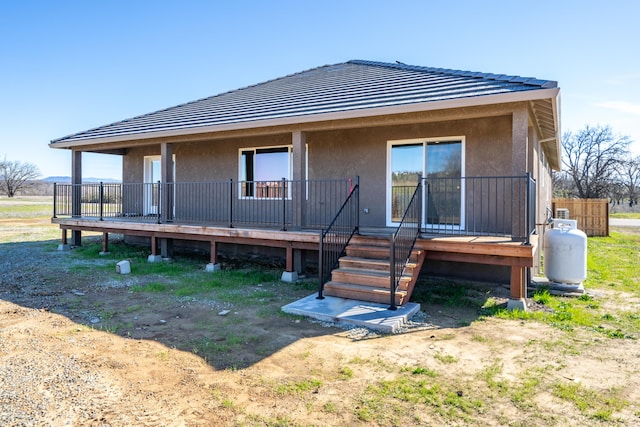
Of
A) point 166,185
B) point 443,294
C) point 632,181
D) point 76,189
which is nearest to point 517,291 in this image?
point 443,294

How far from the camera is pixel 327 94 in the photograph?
920 cm

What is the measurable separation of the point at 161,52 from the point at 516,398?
20.0m

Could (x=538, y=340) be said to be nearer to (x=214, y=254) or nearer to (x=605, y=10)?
(x=214, y=254)

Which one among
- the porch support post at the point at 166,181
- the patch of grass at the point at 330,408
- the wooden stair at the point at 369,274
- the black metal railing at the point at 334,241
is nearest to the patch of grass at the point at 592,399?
the patch of grass at the point at 330,408

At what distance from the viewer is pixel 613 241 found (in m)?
16.2

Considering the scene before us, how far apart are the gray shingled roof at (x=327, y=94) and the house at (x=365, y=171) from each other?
62mm

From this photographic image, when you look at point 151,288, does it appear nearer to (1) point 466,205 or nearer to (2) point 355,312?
(2) point 355,312

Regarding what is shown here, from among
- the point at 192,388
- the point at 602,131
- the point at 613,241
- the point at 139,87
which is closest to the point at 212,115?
the point at 192,388

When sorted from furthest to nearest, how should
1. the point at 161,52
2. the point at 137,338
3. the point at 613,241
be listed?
the point at 161,52
the point at 613,241
the point at 137,338

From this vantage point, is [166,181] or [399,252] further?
[166,181]

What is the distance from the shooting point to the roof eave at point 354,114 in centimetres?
587

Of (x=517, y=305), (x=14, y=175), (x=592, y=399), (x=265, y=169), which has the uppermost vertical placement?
(x=14, y=175)

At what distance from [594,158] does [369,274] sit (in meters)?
37.8

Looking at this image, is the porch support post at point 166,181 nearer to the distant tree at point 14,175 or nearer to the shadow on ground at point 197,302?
the shadow on ground at point 197,302
